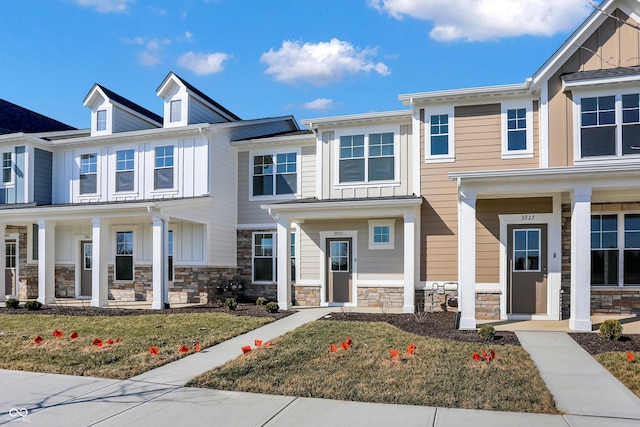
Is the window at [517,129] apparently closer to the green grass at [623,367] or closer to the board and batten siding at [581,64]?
the board and batten siding at [581,64]

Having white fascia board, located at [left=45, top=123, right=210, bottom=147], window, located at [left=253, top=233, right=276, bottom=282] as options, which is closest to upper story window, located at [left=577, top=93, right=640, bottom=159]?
window, located at [left=253, top=233, right=276, bottom=282]

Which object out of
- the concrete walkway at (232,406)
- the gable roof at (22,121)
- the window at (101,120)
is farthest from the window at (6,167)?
the concrete walkway at (232,406)

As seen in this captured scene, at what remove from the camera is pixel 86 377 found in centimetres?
716

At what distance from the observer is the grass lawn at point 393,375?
5930mm

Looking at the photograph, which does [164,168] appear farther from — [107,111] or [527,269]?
[527,269]

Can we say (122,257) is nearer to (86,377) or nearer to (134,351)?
Result: (134,351)

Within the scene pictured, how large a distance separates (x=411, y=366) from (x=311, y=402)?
1.94m

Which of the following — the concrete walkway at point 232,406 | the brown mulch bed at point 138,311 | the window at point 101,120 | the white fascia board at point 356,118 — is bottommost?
the brown mulch bed at point 138,311

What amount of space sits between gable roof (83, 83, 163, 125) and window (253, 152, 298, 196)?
5200mm

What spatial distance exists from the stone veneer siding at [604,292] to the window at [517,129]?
74.1 inches

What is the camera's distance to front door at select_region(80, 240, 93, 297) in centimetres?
1830

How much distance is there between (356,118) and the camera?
14.8 meters

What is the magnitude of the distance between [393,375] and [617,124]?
867 cm

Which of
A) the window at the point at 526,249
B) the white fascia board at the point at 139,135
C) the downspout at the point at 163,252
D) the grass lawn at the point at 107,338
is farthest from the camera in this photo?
the white fascia board at the point at 139,135
